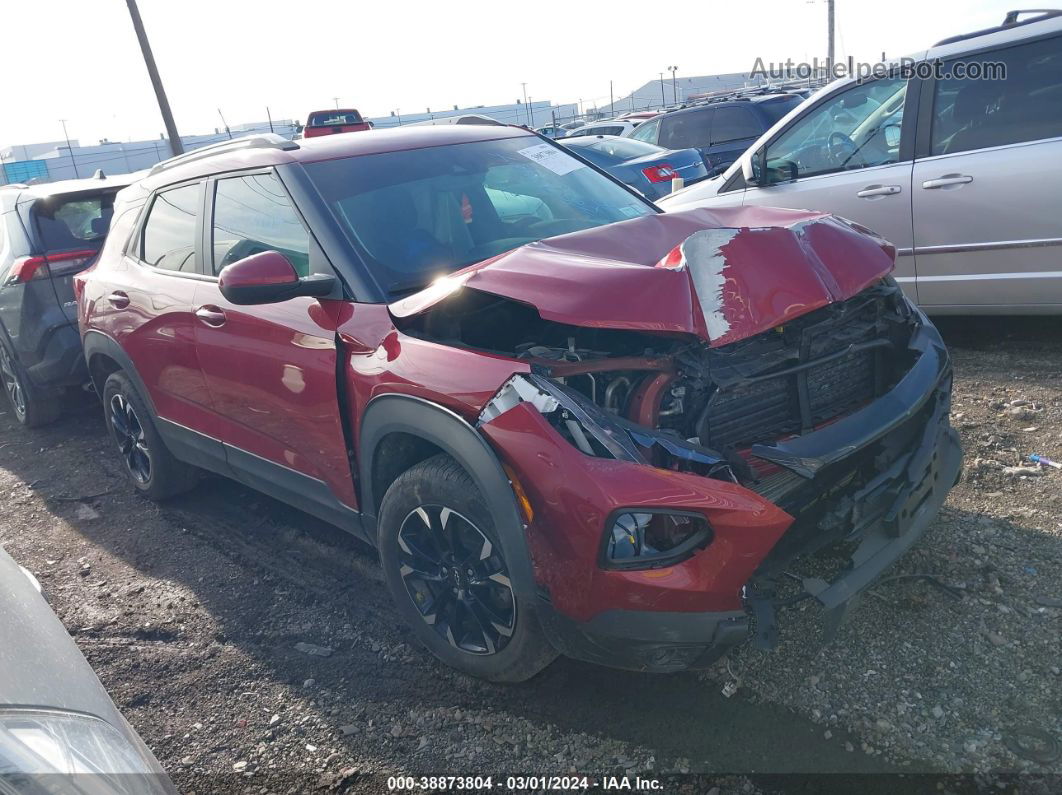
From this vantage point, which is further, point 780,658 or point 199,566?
point 199,566

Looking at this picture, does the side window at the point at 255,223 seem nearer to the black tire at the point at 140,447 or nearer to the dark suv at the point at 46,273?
the black tire at the point at 140,447

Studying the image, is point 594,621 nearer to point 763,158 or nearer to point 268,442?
point 268,442

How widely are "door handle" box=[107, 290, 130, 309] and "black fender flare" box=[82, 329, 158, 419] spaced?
0.72 feet

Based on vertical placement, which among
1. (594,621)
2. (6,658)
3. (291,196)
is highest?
(291,196)

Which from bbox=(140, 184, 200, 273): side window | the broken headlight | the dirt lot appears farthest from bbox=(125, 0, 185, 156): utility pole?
the broken headlight

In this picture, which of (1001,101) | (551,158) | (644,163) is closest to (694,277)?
(551,158)

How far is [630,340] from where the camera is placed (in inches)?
108

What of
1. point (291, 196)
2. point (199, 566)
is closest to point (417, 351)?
point (291, 196)

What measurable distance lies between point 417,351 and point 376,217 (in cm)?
82

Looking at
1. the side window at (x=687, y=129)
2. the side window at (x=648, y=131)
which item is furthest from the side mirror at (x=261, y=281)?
the side window at (x=648, y=131)

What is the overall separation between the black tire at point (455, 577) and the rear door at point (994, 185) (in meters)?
3.64

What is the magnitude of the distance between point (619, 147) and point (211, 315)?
8157 mm

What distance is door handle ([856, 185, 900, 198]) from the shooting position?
16.6 ft

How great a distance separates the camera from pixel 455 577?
2844mm
